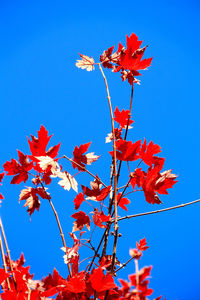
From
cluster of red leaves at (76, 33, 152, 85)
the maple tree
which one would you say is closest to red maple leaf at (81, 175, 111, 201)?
the maple tree

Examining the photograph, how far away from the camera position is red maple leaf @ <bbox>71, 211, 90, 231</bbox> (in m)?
0.83

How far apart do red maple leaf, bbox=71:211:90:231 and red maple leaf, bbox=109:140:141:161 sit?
0.27 meters

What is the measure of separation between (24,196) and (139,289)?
1.64 feet

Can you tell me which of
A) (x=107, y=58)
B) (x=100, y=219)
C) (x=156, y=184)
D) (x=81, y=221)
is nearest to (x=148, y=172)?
(x=156, y=184)

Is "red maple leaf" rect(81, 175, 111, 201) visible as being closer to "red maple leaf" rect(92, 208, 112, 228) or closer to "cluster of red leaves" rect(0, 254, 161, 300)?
"red maple leaf" rect(92, 208, 112, 228)

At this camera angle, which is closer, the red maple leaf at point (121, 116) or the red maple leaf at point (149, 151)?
the red maple leaf at point (149, 151)

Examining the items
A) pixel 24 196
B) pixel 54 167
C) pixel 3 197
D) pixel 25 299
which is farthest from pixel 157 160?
pixel 3 197

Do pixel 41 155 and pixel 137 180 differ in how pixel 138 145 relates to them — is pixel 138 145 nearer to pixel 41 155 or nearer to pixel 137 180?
pixel 137 180

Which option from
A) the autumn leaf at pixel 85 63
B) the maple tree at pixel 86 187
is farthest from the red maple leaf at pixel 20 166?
the autumn leaf at pixel 85 63

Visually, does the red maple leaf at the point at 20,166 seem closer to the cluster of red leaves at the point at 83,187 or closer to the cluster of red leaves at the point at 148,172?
the cluster of red leaves at the point at 83,187

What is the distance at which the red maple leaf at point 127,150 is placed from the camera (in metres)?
0.72

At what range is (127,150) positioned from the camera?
2.37ft

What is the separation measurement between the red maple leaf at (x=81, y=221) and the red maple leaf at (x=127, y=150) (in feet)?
0.88

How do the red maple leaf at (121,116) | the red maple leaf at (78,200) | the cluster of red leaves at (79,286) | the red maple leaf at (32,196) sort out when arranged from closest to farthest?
1. the cluster of red leaves at (79,286)
2. the red maple leaf at (32,196)
3. the red maple leaf at (78,200)
4. the red maple leaf at (121,116)
